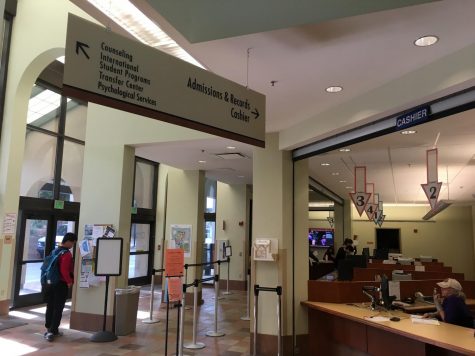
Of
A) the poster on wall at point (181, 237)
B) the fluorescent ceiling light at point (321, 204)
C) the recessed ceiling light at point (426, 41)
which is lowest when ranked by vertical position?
the poster on wall at point (181, 237)

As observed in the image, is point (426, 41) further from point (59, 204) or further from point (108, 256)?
point (59, 204)

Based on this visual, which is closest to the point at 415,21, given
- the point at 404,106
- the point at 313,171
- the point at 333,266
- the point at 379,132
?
the point at 404,106

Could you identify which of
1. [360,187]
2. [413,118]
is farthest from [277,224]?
[360,187]

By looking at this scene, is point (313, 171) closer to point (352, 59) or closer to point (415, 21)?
point (352, 59)

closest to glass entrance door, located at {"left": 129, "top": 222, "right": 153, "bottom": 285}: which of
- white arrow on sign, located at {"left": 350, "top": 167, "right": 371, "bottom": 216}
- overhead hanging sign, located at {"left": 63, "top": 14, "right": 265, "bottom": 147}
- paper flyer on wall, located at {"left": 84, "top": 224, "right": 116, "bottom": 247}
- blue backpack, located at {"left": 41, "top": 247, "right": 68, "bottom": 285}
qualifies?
paper flyer on wall, located at {"left": 84, "top": 224, "right": 116, "bottom": 247}

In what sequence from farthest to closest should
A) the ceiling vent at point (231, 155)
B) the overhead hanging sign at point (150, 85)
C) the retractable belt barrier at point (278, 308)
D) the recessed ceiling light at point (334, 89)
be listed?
the ceiling vent at point (231, 155)
the retractable belt barrier at point (278, 308)
the recessed ceiling light at point (334, 89)
the overhead hanging sign at point (150, 85)

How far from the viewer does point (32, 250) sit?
8.82 m

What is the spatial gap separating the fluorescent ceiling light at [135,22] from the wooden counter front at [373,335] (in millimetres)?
3427

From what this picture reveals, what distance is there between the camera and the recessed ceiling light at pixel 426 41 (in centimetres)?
300

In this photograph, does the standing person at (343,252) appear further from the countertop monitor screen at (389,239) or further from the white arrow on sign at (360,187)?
the countertop monitor screen at (389,239)

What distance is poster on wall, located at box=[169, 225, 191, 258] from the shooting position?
8891 millimetres

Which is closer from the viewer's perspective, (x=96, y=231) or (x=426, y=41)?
(x=426, y=41)

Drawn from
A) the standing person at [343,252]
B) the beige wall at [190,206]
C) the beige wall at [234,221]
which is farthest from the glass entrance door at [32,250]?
the standing person at [343,252]

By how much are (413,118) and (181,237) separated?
243 inches
